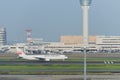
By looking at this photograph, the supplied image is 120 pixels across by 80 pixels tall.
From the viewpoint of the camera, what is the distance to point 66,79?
48.1 meters

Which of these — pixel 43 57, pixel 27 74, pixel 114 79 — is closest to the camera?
pixel 114 79

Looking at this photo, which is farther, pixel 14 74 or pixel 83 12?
pixel 14 74

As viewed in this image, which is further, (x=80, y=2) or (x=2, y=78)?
(x=2, y=78)

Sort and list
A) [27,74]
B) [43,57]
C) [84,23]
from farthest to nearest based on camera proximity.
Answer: [43,57] < [27,74] < [84,23]

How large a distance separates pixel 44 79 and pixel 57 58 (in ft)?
204

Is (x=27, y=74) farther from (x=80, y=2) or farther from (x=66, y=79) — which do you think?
(x=80, y=2)

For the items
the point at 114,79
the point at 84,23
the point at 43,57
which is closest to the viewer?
the point at 84,23

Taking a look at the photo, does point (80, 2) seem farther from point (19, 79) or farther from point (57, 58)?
point (57, 58)

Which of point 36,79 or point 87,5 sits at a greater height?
point 87,5

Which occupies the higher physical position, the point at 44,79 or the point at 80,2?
the point at 80,2

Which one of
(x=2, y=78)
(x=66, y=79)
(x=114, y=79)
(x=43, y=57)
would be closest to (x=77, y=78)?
(x=66, y=79)

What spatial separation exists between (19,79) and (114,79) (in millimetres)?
10969

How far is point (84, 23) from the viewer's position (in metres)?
26.4

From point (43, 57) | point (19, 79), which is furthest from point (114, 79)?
point (43, 57)
